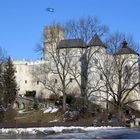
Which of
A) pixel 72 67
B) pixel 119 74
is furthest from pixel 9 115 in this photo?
pixel 72 67

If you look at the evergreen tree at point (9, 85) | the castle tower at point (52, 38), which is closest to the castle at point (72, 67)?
the castle tower at point (52, 38)

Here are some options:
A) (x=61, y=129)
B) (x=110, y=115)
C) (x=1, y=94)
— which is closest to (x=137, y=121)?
(x=110, y=115)

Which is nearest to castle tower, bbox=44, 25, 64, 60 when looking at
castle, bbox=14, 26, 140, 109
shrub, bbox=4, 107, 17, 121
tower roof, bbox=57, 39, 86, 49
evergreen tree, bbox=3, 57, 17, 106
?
castle, bbox=14, 26, 140, 109

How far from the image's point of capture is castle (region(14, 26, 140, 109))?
73.9m

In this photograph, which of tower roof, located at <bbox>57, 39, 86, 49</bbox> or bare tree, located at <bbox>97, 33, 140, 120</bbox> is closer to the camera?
bare tree, located at <bbox>97, 33, 140, 120</bbox>

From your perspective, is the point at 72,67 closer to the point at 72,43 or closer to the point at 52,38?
the point at 72,43

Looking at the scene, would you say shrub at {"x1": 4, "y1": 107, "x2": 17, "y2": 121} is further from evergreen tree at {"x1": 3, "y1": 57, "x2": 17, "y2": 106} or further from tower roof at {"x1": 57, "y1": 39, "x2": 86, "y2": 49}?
tower roof at {"x1": 57, "y1": 39, "x2": 86, "y2": 49}

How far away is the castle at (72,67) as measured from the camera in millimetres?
73875

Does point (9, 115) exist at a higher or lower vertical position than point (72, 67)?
lower

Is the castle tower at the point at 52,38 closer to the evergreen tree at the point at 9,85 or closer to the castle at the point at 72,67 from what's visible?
the castle at the point at 72,67

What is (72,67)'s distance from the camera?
86.3m

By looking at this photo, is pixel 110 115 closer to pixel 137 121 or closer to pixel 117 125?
pixel 137 121

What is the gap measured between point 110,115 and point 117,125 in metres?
12.2

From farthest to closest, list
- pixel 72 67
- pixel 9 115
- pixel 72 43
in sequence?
pixel 72 67 < pixel 72 43 < pixel 9 115
